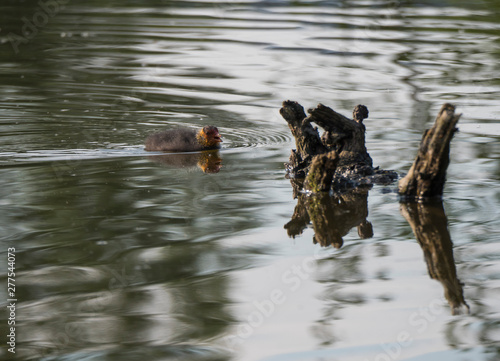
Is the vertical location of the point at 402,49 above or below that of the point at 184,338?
above

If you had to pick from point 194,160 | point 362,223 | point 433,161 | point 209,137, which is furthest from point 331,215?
point 209,137

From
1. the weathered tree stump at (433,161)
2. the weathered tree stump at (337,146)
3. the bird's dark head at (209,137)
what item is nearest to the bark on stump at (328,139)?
the weathered tree stump at (337,146)

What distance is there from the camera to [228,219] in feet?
20.1

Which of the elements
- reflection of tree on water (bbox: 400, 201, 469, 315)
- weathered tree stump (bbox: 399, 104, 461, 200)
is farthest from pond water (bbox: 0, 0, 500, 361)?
weathered tree stump (bbox: 399, 104, 461, 200)

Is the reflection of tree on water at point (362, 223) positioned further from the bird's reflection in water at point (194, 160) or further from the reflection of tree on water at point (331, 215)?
the bird's reflection in water at point (194, 160)

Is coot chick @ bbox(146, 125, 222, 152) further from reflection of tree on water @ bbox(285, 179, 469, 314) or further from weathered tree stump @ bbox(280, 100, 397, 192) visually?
reflection of tree on water @ bbox(285, 179, 469, 314)

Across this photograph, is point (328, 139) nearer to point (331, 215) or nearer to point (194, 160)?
point (331, 215)

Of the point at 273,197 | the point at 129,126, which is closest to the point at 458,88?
the point at 129,126

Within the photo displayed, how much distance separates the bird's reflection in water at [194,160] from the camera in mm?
8126

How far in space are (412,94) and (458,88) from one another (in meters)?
0.70

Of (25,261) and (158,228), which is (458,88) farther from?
(25,261)

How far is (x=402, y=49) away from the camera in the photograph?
1466 centimetres

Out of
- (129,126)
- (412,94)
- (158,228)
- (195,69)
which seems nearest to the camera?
(158,228)

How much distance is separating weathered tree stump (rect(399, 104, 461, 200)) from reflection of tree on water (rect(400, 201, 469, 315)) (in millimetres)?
142
